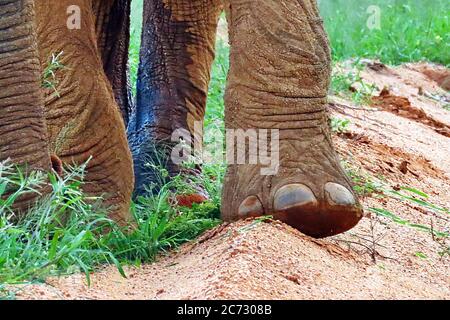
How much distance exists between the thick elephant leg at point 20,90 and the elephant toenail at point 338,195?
0.79 m

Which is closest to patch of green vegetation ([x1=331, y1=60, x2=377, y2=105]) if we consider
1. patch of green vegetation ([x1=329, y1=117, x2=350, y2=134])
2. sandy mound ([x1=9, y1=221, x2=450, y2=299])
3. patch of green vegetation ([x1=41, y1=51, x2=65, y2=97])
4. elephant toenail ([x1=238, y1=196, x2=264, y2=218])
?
patch of green vegetation ([x1=329, y1=117, x2=350, y2=134])

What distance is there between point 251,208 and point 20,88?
2.48ft

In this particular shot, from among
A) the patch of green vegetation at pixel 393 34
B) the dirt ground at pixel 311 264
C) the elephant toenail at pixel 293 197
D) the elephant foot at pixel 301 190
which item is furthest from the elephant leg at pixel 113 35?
the patch of green vegetation at pixel 393 34

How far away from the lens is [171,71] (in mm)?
5219

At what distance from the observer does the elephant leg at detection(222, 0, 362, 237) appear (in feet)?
12.1

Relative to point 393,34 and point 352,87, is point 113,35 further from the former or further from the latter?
point 393,34

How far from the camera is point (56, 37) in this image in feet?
13.2

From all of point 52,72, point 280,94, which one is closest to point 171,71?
point 52,72

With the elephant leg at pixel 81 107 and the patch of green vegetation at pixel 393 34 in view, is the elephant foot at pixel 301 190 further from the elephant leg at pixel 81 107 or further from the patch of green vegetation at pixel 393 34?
the patch of green vegetation at pixel 393 34

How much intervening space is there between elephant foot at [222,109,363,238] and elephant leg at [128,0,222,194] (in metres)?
1.32

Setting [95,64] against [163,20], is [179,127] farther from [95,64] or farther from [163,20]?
[95,64]

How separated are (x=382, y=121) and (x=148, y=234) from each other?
9.56ft

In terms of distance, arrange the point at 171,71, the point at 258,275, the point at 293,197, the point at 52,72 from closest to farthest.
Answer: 1. the point at 258,275
2. the point at 293,197
3. the point at 52,72
4. the point at 171,71
